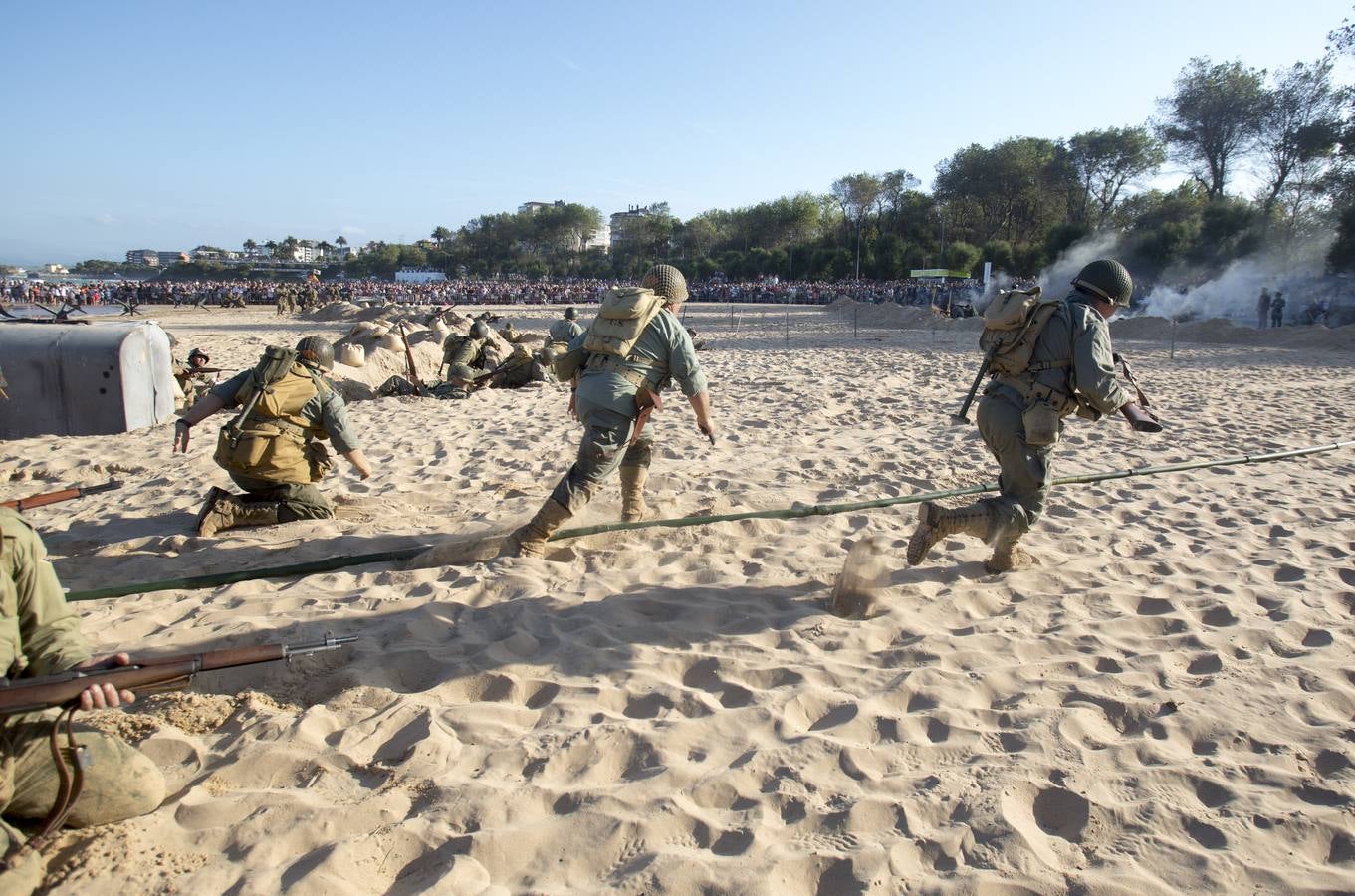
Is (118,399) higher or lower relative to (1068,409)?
lower

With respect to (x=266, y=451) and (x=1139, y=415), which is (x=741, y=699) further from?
(x=266, y=451)

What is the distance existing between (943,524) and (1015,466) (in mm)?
532

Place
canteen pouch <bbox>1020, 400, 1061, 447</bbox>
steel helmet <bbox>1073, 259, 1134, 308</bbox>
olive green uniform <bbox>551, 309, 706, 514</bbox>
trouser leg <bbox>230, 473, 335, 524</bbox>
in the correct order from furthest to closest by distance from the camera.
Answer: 1. trouser leg <bbox>230, 473, 335, 524</bbox>
2. olive green uniform <bbox>551, 309, 706, 514</bbox>
3. steel helmet <bbox>1073, 259, 1134, 308</bbox>
4. canteen pouch <bbox>1020, 400, 1061, 447</bbox>

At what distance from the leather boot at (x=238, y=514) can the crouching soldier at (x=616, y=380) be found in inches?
71.7

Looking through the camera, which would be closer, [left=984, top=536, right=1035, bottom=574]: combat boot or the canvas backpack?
the canvas backpack

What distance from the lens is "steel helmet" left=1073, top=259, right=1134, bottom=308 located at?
429cm

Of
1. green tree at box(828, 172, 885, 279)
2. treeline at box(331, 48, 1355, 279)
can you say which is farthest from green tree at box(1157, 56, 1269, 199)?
green tree at box(828, 172, 885, 279)

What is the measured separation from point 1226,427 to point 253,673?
9676 millimetres

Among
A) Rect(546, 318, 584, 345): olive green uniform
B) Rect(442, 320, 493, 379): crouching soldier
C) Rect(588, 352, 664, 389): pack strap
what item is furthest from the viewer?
Rect(546, 318, 584, 345): olive green uniform

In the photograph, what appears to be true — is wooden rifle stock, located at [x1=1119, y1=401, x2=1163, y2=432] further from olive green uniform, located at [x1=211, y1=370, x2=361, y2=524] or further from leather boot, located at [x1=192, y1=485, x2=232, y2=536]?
leather boot, located at [x1=192, y1=485, x2=232, y2=536]

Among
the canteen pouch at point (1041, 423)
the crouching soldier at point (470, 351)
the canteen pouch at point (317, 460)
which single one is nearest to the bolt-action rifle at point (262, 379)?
the canteen pouch at point (317, 460)

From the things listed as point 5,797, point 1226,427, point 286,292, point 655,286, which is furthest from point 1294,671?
point 286,292

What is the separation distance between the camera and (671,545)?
5.02 m

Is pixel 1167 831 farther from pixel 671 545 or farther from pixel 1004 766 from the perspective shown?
pixel 671 545
